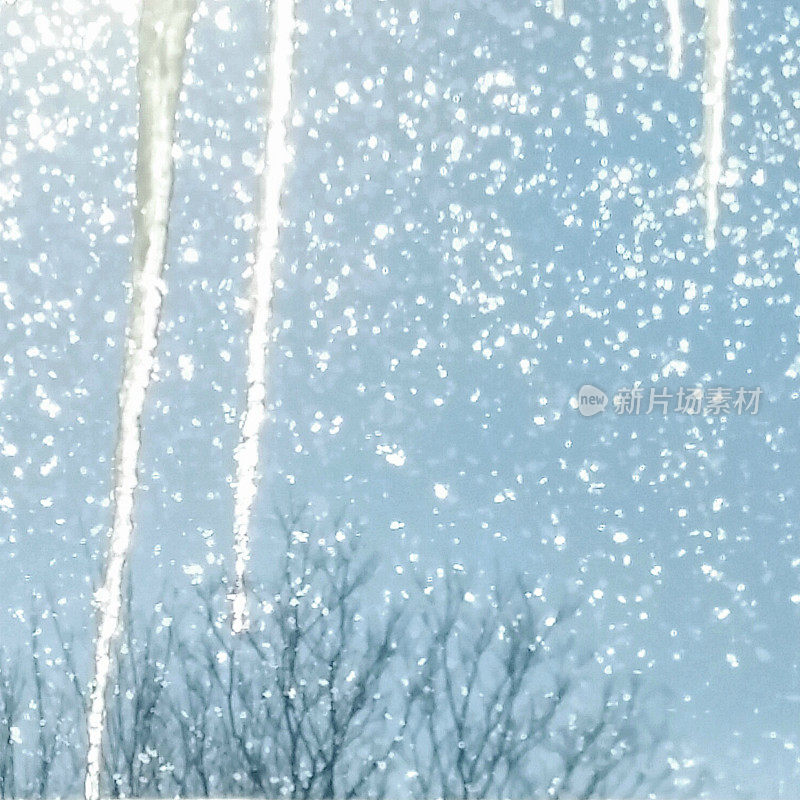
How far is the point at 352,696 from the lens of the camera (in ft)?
3.59

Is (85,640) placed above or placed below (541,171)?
below

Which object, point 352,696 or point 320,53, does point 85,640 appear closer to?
point 352,696

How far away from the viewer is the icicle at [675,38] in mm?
1079

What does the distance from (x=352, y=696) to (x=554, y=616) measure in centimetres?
20

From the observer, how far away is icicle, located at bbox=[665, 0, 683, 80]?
3.54ft

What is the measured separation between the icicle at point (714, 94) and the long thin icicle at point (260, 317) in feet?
1.23

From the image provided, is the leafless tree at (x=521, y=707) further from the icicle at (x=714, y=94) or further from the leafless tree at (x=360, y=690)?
the icicle at (x=714, y=94)

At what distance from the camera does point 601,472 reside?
1.09 metres

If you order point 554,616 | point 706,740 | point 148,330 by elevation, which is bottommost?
point 706,740

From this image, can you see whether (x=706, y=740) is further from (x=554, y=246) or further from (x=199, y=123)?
(x=199, y=123)

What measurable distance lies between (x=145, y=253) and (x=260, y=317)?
12cm

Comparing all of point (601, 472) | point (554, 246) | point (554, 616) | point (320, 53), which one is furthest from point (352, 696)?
point (320, 53)

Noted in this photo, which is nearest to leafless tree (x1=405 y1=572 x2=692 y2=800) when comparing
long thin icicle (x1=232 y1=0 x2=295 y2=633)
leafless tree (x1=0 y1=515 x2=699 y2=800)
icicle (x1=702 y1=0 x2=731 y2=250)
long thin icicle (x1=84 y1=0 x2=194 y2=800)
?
leafless tree (x1=0 y1=515 x2=699 y2=800)

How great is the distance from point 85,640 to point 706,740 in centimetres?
57
